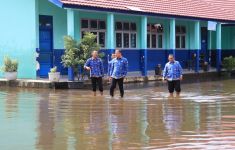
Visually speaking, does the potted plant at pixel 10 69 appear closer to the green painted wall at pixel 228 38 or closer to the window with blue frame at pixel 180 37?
the window with blue frame at pixel 180 37

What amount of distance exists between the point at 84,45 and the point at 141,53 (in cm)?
598

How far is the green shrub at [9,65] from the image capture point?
23.0 metres

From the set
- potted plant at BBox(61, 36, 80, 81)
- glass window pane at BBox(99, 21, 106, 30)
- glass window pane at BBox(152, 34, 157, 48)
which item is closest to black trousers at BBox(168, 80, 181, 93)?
potted plant at BBox(61, 36, 80, 81)

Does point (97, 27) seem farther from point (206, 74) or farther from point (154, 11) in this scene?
point (206, 74)

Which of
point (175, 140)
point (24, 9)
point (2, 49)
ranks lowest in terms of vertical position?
point (175, 140)

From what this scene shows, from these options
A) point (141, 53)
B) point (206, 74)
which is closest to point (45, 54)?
point (141, 53)

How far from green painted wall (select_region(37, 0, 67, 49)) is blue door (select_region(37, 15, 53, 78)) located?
21 cm

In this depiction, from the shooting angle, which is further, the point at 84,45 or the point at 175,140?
the point at 84,45

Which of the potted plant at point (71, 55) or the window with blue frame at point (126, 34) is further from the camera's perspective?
the window with blue frame at point (126, 34)

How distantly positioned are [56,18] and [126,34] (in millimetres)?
4898

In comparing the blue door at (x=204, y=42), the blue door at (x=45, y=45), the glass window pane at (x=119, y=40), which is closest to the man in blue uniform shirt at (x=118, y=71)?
the blue door at (x=45, y=45)

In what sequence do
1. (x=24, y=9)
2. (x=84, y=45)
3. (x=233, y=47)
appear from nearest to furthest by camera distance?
(x=84, y=45) → (x=24, y=9) → (x=233, y=47)

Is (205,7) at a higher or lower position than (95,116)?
higher

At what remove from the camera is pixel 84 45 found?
22.2 meters
